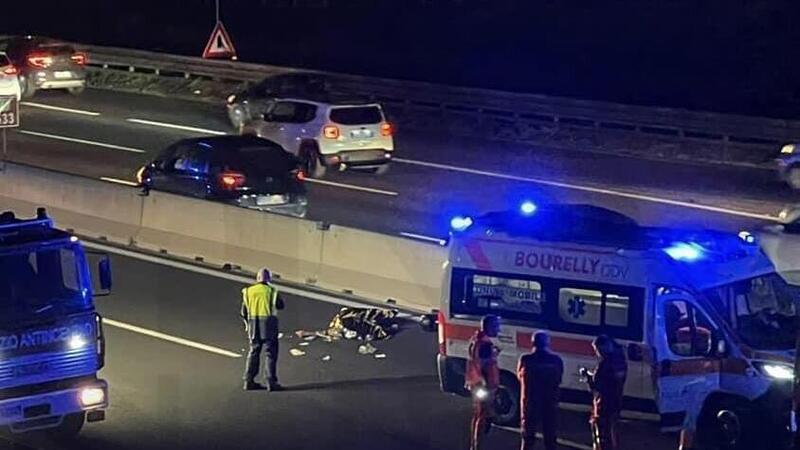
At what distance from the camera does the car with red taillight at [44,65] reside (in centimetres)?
4362

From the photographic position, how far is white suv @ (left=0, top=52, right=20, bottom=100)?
40.1 meters

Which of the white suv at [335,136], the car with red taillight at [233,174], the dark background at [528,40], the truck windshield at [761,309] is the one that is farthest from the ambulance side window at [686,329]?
the dark background at [528,40]

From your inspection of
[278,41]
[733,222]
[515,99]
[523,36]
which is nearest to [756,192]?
[733,222]

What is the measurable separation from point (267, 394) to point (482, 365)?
11.8ft

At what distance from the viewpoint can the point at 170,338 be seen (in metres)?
20.6

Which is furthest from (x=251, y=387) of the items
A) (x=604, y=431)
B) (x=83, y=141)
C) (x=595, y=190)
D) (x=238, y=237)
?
(x=83, y=141)

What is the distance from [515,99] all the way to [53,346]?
76.7 feet

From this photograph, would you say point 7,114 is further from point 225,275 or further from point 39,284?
point 39,284

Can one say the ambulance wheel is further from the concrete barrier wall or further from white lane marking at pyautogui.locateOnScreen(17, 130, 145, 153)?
white lane marking at pyautogui.locateOnScreen(17, 130, 145, 153)

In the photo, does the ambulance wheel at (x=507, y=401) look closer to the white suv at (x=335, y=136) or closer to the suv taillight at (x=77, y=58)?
the white suv at (x=335, y=136)

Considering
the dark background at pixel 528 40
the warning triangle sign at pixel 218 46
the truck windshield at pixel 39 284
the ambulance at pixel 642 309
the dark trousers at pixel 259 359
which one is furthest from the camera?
the dark background at pixel 528 40

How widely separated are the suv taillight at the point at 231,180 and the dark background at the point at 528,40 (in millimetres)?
18745

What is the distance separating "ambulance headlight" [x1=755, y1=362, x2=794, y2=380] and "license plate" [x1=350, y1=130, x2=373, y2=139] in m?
17.1

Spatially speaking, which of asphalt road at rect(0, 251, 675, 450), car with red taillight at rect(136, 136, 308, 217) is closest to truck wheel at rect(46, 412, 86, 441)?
asphalt road at rect(0, 251, 675, 450)
